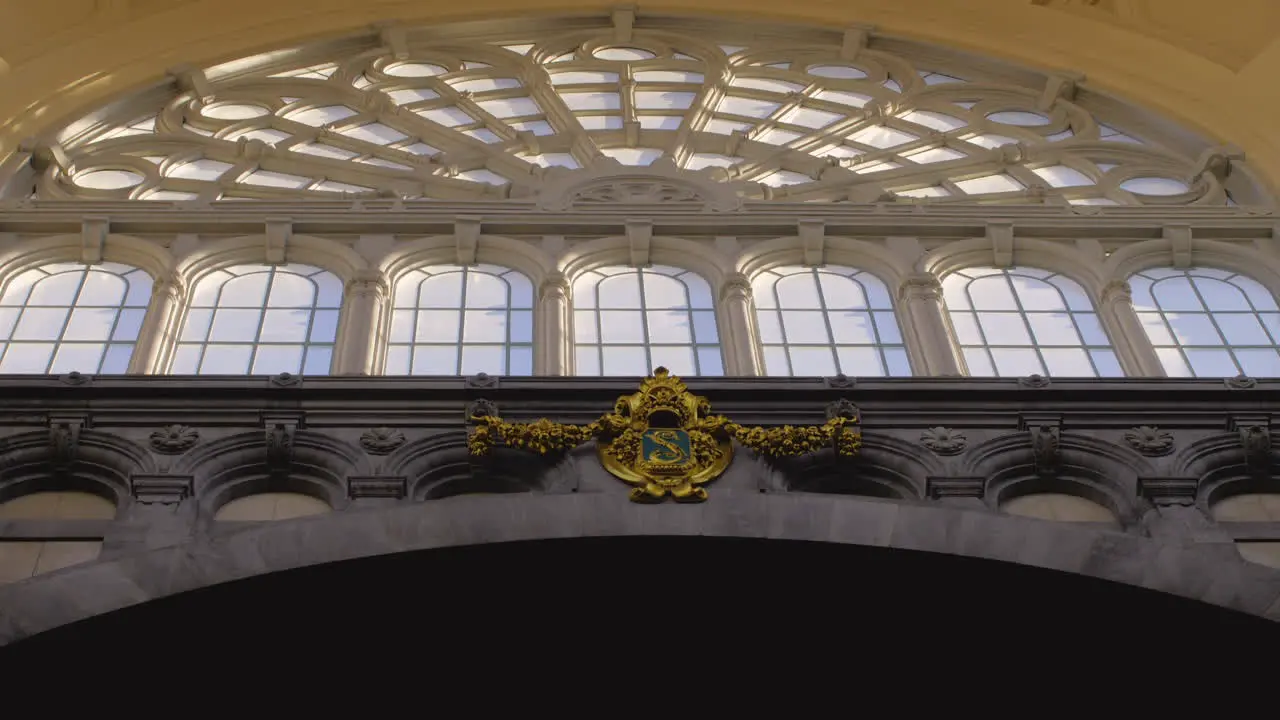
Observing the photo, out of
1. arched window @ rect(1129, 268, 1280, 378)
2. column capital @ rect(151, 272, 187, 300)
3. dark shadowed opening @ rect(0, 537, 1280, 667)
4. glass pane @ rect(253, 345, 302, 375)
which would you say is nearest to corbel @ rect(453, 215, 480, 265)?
glass pane @ rect(253, 345, 302, 375)

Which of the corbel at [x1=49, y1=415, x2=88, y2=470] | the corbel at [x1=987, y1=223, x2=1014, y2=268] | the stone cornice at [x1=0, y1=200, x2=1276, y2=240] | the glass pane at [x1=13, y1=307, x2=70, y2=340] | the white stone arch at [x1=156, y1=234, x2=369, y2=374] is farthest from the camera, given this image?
the corbel at [x1=987, y1=223, x2=1014, y2=268]

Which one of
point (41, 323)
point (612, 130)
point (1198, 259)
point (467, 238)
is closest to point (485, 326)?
point (467, 238)

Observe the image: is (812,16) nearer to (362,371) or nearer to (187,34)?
(187,34)

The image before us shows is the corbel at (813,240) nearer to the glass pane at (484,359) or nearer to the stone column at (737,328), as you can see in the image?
the stone column at (737,328)

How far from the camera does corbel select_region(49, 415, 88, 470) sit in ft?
51.1

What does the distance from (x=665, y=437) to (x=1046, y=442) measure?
332cm

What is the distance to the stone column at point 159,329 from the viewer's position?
17500 mm

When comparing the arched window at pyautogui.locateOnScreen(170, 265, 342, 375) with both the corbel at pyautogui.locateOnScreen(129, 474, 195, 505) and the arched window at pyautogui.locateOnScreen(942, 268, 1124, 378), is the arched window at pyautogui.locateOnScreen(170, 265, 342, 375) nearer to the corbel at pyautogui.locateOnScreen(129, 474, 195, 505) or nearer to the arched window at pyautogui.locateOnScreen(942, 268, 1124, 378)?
the corbel at pyautogui.locateOnScreen(129, 474, 195, 505)

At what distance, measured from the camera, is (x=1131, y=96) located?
83.1 feet

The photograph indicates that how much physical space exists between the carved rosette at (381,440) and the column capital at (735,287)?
452 cm

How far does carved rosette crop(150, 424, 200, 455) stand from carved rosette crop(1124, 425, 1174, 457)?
8.09 metres

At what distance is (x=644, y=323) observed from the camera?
18.8m

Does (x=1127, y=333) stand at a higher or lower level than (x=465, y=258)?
lower

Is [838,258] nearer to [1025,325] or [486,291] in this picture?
[1025,325]
